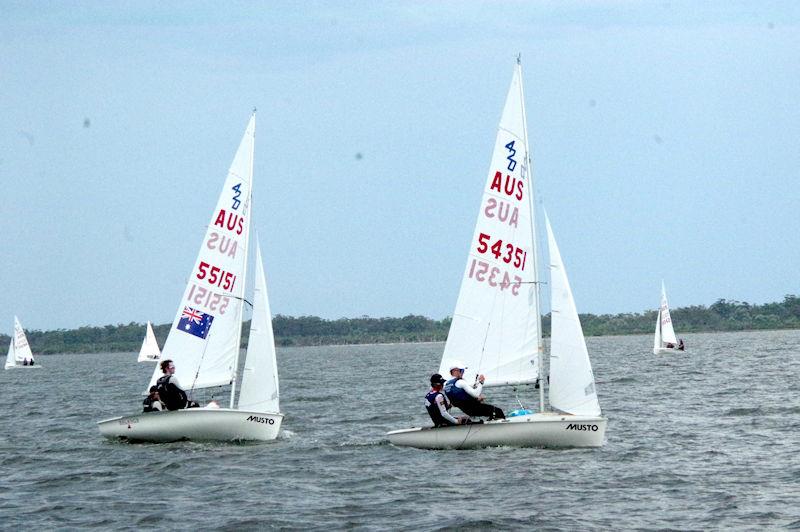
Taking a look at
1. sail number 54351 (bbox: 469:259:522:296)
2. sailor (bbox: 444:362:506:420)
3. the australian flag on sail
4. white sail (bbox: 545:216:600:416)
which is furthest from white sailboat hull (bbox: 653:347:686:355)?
sailor (bbox: 444:362:506:420)

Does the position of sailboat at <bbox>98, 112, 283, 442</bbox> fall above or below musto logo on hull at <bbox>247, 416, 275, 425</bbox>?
above

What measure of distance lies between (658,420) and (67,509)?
15234mm

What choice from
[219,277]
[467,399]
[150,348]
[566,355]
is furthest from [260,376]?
[150,348]

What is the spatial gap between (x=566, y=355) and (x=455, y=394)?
2.08 m

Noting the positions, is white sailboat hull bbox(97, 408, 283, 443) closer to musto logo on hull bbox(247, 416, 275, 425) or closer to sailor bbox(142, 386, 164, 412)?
musto logo on hull bbox(247, 416, 275, 425)

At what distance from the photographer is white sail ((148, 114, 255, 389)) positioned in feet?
80.2

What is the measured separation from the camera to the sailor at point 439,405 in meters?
20.7

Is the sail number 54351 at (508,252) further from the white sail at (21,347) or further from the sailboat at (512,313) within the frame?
the white sail at (21,347)

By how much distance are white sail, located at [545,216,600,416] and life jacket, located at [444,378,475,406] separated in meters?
1.55

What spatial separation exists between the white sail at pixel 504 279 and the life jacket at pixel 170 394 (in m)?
5.19

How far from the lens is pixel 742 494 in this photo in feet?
55.2

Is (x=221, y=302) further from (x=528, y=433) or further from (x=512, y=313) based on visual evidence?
(x=528, y=433)

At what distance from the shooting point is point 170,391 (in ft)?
75.6

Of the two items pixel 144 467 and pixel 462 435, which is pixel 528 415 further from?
pixel 144 467
